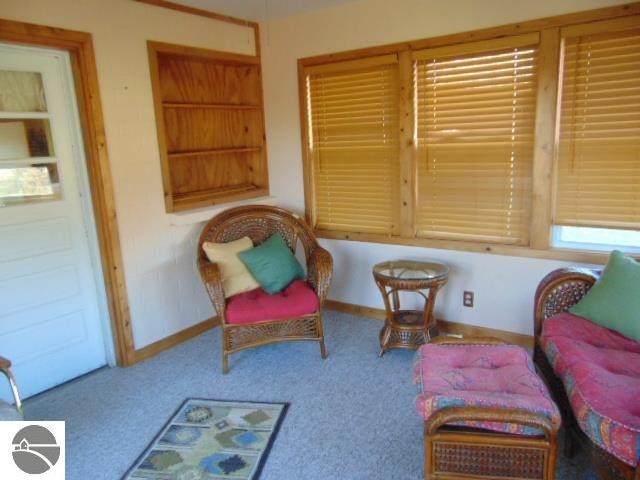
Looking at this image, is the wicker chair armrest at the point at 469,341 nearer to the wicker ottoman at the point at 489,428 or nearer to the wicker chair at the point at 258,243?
the wicker ottoman at the point at 489,428

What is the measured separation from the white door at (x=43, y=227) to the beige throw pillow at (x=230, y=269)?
0.72m

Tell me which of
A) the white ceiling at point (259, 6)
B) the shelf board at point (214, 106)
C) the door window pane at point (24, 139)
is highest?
the white ceiling at point (259, 6)

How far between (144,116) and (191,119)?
1.91 feet

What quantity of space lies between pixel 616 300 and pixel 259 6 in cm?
290

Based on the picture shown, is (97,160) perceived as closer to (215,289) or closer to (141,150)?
(141,150)

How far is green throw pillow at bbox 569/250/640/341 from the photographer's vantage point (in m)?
2.14

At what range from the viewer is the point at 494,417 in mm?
1671

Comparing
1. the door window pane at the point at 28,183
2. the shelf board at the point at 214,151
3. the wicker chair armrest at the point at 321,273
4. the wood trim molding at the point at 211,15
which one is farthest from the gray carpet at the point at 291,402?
the wood trim molding at the point at 211,15

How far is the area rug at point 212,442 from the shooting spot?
211cm

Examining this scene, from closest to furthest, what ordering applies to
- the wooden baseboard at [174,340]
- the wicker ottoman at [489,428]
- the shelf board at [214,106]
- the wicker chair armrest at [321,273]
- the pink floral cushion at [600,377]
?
1. the pink floral cushion at [600,377]
2. the wicker ottoman at [489,428]
3. the wicker chair armrest at [321,273]
4. the wooden baseboard at [174,340]
5. the shelf board at [214,106]

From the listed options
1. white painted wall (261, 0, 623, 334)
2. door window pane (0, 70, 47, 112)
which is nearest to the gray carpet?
white painted wall (261, 0, 623, 334)

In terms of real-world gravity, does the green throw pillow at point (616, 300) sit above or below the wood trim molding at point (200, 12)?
below

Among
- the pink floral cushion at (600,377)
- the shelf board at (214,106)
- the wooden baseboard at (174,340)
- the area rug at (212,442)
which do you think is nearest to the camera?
the pink floral cushion at (600,377)

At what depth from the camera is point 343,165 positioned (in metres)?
3.72
